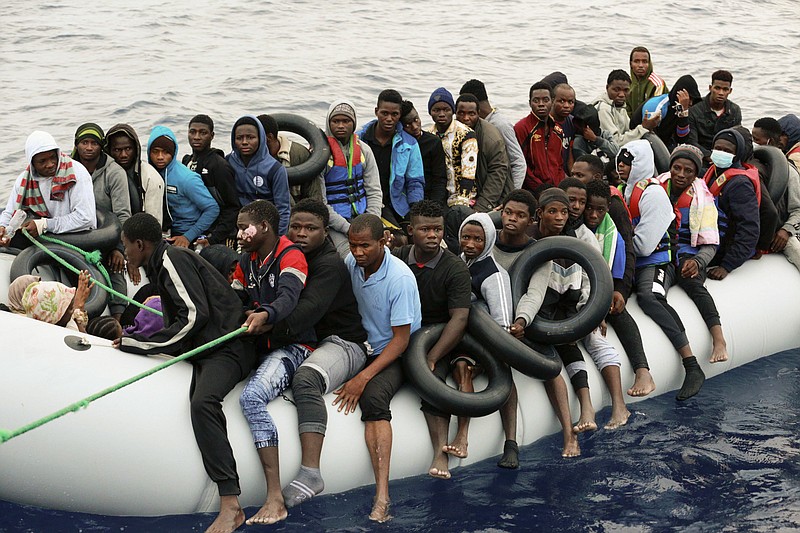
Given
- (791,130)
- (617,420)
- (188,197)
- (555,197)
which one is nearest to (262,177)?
(188,197)

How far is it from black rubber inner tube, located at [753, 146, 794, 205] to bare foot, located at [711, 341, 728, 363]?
1.49 meters

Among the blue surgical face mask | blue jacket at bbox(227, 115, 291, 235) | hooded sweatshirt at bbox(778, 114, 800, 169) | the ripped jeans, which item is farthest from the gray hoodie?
hooded sweatshirt at bbox(778, 114, 800, 169)

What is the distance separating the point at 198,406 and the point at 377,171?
276 centimetres

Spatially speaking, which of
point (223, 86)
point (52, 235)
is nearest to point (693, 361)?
point (52, 235)

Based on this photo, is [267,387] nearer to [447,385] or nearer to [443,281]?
[447,385]

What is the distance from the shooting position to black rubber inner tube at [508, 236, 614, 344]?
6.24m

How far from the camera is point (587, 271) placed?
20.7ft

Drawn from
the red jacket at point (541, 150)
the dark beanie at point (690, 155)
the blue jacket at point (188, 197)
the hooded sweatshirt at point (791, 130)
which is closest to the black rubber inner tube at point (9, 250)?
the blue jacket at point (188, 197)

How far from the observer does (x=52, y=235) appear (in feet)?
22.1

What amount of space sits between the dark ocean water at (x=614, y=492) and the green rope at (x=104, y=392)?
0.72m

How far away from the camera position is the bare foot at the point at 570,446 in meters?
6.23

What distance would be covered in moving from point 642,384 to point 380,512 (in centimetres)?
232

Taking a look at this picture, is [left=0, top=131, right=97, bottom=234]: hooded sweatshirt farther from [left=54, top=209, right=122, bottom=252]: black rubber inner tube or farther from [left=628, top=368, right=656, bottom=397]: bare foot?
[left=628, top=368, right=656, bottom=397]: bare foot

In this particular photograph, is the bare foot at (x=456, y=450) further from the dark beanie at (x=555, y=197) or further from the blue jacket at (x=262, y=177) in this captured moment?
the blue jacket at (x=262, y=177)
